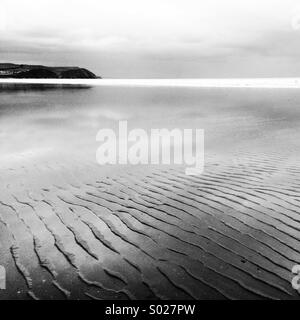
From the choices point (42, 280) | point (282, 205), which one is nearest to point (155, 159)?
point (282, 205)

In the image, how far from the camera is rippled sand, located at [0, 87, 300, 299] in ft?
10.8

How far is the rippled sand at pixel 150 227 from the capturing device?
3291 mm

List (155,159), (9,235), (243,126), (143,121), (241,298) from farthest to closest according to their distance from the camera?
(143,121) < (243,126) < (155,159) < (9,235) < (241,298)

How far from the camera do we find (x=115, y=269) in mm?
3539

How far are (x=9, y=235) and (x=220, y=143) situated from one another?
686cm

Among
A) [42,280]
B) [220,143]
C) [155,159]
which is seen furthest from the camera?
[220,143]

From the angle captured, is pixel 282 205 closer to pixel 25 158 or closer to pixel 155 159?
pixel 155 159

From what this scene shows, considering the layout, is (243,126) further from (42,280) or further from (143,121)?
(42,280)

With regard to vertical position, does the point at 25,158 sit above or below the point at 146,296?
above

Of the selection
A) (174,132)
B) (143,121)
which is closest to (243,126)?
(174,132)

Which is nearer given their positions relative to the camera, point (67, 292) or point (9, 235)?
point (67, 292)

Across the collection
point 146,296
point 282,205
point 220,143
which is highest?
point 220,143

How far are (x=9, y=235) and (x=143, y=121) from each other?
11.1m

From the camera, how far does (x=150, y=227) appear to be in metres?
4.43
